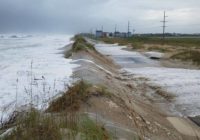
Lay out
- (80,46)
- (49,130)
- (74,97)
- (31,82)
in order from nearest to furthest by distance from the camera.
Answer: (49,130) → (74,97) → (31,82) → (80,46)

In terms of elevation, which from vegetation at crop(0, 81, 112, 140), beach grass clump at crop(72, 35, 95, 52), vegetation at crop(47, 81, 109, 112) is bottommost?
beach grass clump at crop(72, 35, 95, 52)

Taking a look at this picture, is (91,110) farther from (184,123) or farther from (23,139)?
(23,139)

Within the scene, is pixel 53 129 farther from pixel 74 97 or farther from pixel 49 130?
pixel 74 97

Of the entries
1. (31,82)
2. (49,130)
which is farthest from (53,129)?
(31,82)

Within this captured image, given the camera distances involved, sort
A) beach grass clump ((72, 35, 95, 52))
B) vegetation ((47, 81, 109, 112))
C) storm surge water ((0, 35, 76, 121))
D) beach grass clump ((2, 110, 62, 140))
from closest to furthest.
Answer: beach grass clump ((2, 110, 62, 140))
vegetation ((47, 81, 109, 112))
storm surge water ((0, 35, 76, 121))
beach grass clump ((72, 35, 95, 52))

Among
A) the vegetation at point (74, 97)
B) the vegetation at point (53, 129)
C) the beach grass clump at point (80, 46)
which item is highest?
the vegetation at point (53, 129)

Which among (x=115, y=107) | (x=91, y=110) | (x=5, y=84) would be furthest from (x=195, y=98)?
(x=5, y=84)

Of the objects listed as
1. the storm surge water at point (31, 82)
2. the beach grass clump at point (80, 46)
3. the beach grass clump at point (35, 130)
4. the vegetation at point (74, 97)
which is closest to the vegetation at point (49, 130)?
the beach grass clump at point (35, 130)

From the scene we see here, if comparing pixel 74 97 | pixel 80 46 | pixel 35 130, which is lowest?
pixel 80 46

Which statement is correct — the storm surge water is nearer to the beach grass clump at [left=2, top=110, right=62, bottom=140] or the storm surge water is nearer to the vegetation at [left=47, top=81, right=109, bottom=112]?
the vegetation at [left=47, top=81, right=109, bottom=112]

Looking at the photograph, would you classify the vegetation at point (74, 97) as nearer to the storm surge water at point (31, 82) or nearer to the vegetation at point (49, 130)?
the storm surge water at point (31, 82)

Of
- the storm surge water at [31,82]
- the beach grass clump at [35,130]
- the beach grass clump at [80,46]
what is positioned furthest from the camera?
the beach grass clump at [80,46]

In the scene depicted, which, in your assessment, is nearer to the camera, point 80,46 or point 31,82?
point 31,82

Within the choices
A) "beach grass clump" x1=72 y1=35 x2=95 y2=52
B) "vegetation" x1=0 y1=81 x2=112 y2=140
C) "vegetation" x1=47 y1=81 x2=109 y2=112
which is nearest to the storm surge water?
"vegetation" x1=47 y1=81 x2=109 y2=112
